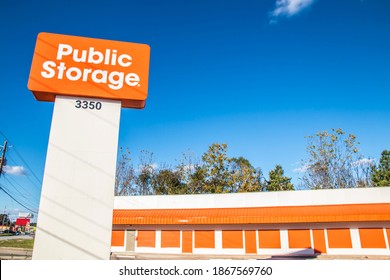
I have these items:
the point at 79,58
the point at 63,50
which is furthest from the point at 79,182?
the point at 63,50

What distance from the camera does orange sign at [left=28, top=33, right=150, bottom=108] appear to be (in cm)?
637

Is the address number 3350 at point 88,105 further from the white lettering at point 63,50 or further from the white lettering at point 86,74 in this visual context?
the white lettering at point 63,50

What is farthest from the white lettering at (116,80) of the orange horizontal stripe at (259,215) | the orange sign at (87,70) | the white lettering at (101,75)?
the orange horizontal stripe at (259,215)

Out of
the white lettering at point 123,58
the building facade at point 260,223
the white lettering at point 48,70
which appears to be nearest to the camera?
the white lettering at point 48,70

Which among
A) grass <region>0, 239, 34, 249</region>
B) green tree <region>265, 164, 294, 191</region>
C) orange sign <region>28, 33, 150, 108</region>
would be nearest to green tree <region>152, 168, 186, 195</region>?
green tree <region>265, 164, 294, 191</region>

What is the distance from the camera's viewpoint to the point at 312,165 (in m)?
33.1

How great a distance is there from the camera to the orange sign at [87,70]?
20.9 ft

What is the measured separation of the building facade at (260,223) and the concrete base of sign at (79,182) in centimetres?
1426

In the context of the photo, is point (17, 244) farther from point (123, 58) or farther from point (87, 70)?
point (123, 58)

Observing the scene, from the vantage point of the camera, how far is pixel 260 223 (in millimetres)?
18719

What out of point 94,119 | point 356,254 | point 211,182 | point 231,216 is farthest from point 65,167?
point 211,182
